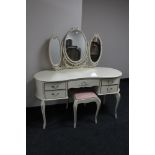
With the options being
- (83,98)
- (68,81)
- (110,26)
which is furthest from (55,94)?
(110,26)

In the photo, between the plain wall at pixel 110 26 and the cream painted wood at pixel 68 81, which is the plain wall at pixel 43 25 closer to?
the cream painted wood at pixel 68 81

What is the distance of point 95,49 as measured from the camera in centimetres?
270

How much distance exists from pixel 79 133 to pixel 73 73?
2.56ft

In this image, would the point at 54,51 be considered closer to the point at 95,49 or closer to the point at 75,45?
the point at 75,45

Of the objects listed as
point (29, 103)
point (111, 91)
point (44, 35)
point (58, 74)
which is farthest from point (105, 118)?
point (44, 35)

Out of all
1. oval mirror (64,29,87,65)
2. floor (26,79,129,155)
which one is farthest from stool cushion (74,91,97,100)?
oval mirror (64,29,87,65)

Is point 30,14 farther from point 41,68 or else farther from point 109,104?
point 109,104

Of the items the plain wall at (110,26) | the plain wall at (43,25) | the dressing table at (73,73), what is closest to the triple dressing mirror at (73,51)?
the dressing table at (73,73)

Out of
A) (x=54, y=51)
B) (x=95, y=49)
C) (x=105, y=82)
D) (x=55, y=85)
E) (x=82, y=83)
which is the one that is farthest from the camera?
(x=95, y=49)

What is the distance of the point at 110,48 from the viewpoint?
3885 millimetres

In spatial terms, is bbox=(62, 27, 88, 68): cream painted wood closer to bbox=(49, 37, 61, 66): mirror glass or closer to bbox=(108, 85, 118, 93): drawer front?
bbox=(49, 37, 61, 66): mirror glass

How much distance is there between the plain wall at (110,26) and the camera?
344 cm

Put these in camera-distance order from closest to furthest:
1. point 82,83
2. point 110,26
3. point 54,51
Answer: point 82,83, point 54,51, point 110,26
